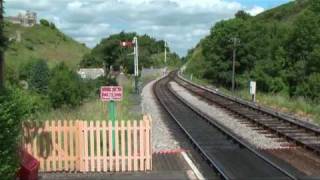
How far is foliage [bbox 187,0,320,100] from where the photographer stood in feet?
235

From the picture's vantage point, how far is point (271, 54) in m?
82.6

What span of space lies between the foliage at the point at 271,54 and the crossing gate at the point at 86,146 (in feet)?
165

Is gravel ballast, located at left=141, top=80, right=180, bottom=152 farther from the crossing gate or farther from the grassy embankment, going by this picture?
the crossing gate

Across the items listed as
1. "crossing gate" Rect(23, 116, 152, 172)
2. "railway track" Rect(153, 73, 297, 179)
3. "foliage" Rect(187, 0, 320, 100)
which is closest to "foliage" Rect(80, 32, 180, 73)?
"foliage" Rect(187, 0, 320, 100)

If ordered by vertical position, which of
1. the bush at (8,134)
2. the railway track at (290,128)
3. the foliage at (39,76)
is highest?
the bush at (8,134)

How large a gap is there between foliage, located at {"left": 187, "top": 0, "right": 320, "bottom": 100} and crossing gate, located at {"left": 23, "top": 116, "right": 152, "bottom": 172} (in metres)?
50.4

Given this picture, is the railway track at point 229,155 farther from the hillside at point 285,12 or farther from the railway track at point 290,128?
the hillside at point 285,12

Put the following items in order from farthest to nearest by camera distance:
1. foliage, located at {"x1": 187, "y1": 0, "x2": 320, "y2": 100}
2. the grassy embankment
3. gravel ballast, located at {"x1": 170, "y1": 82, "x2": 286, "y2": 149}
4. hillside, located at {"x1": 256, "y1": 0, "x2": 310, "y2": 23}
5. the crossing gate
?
hillside, located at {"x1": 256, "y1": 0, "x2": 310, "y2": 23}
foliage, located at {"x1": 187, "y1": 0, "x2": 320, "y2": 100}
the grassy embankment
gravel ballast, located at {"x1": 170, "y1": 82, "x2": 286, "y2": 149}
the crossing gate

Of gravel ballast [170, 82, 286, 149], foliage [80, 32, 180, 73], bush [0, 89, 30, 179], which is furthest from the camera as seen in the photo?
foliage [80, 32, 180, 73]

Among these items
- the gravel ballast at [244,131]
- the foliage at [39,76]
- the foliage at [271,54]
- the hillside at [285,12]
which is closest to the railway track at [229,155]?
the gravel ballast at [244,131]

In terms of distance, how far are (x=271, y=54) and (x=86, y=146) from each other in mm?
71108

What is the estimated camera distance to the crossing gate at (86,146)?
1342 centimetres

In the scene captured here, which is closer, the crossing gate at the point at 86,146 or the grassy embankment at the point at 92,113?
the crossing gate at the point at 86,146

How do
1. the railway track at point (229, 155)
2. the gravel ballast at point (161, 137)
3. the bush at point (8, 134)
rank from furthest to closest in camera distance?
1. the gravel ballast at point (161, 137)
2. the railway track at point (229, 155)
3. the bush at point (8, 134)
